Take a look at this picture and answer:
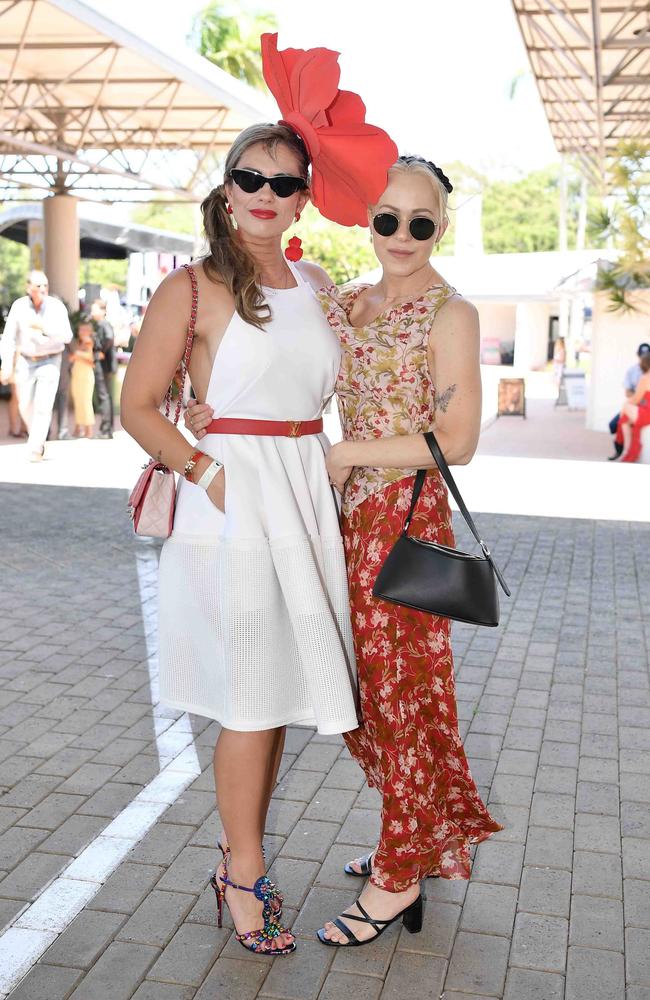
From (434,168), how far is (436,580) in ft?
3.41

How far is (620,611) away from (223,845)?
457 centimetres

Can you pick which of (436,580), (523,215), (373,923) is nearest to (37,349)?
(373,923)

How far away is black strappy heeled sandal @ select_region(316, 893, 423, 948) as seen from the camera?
3121 mm

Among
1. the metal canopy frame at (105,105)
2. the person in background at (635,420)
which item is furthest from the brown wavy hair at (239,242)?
the person in background at (635,420)

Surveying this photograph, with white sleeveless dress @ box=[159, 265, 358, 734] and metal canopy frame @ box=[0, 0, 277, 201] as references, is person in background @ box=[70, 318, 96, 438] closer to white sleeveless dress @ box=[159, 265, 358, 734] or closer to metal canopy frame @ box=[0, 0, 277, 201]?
metal canopy frame @ box=[0, 0, 277, 201]

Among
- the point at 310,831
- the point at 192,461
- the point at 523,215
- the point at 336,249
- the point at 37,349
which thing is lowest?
the point at 310,831

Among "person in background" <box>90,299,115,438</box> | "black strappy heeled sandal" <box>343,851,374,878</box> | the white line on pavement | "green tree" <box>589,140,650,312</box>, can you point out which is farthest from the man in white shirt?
"black strappy heeled sandal" <box>343,851,374,878</box>

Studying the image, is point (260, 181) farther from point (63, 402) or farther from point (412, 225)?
point (63, 402)

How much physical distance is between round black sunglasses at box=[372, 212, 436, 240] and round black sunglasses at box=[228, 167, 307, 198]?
0.23 m

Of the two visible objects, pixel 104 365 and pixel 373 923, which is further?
pixel 104 365

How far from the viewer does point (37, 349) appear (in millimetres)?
13375

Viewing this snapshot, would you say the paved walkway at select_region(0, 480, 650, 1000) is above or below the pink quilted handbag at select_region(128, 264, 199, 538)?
below

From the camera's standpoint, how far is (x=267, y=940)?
10.0ft

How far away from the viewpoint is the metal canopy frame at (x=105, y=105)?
46.2 feet
